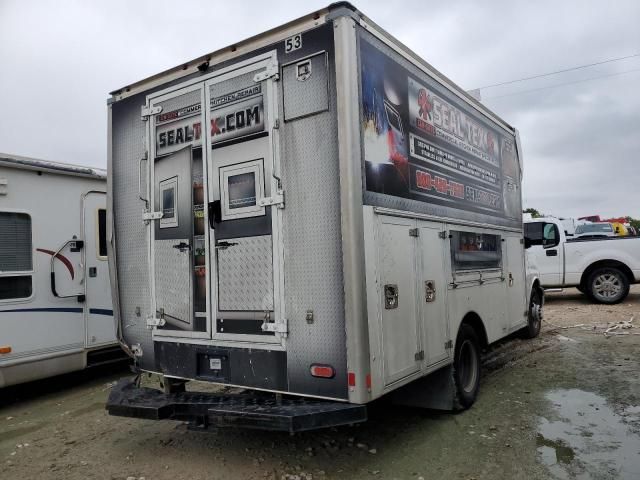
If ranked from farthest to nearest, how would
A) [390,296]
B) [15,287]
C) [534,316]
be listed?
1. [534,316]
2. [15,287]
3. [390,296]

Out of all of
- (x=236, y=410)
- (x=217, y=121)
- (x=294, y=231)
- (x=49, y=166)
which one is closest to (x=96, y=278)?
(x=49, y=166)

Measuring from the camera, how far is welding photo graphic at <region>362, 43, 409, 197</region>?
3.71 m

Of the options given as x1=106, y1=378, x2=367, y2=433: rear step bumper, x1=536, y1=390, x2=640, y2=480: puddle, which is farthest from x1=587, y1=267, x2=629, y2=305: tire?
x1=106, y1=378, x2=367, y2=433: rear step bumper

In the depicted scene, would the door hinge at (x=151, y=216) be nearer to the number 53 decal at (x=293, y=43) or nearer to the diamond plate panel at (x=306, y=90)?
the diamond plate panel at (x=306, y=90)

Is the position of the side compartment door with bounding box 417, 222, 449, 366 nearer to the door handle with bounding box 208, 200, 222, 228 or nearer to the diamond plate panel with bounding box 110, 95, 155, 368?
the door handle with bounding box 208, 200, 222, 228

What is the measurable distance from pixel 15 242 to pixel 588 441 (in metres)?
6.30

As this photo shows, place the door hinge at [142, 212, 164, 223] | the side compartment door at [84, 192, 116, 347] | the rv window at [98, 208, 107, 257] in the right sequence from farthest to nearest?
the rv window at [98, 208, 107, 257], the side compartment door at [84, 192, 116, 347], the door hinge at [142, 212, 164, 223]

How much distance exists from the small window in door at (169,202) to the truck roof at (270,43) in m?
0.93

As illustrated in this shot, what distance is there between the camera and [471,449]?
13.7 feet

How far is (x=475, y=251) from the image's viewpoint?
5508mm

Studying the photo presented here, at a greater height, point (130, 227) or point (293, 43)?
point (293, 43)

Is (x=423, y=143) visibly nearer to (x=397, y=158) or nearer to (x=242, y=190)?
(x=397, y=158)

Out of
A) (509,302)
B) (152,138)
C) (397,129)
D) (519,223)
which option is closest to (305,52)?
(397,129)

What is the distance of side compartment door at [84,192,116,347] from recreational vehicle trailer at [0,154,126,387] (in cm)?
→ 1
